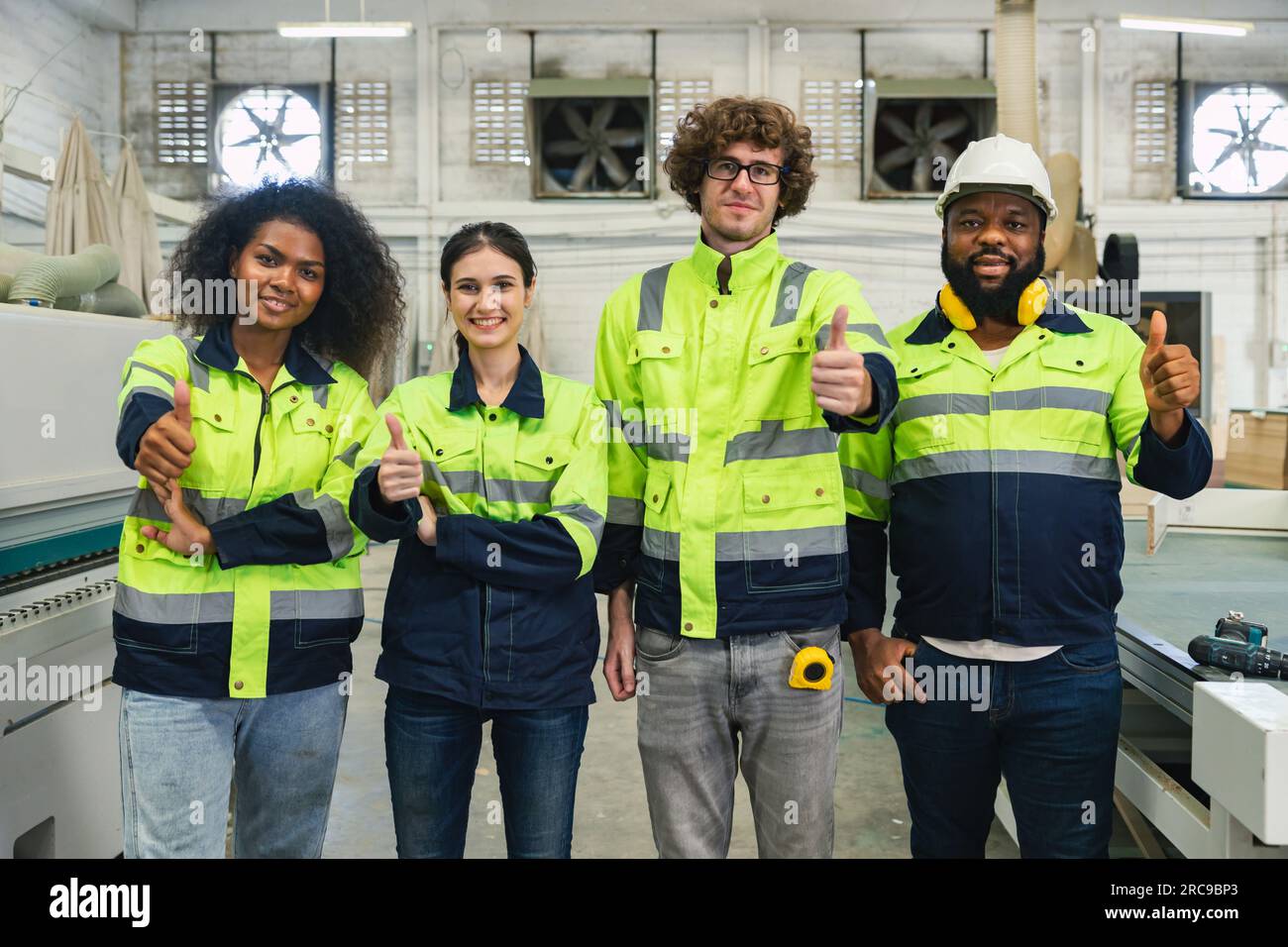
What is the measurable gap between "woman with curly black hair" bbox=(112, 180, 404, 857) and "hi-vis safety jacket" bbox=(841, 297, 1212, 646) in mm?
943

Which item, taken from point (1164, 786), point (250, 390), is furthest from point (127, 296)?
point (1164, 786)

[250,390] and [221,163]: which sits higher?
[221,163]

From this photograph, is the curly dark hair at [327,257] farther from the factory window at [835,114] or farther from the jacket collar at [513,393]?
the factory window at [835,114]

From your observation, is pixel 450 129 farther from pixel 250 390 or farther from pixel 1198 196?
pixel 250 390

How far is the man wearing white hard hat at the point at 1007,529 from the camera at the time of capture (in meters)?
1.64

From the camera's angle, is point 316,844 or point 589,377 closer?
point 316,844

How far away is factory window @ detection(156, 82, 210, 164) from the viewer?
8.91 m

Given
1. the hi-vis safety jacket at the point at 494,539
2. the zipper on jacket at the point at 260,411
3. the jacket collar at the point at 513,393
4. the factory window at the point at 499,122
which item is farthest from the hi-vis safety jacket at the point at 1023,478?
the factory window at the point at 499,122

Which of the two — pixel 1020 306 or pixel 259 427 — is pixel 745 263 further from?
pixel 259 427

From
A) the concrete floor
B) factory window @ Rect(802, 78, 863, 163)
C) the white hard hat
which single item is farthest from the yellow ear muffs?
factory window @ Rect(802, 78, 863, 163)

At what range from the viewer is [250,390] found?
5.40 feet
